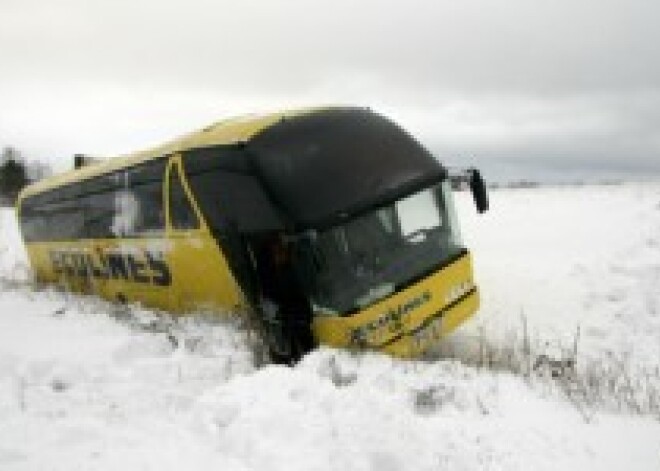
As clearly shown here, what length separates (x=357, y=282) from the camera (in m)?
10.2

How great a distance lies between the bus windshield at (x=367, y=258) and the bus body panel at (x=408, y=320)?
0.40 feet

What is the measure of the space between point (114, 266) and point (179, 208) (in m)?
3.64

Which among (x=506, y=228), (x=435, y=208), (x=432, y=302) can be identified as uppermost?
(x=435, y=208)

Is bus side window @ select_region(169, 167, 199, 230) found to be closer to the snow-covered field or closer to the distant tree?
the snow-covered field

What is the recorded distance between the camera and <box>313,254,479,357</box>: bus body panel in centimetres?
995

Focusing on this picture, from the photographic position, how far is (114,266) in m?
15.6

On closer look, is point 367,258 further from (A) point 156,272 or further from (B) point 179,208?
(A) point 156,272

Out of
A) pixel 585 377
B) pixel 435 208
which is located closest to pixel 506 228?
pixel 435 208

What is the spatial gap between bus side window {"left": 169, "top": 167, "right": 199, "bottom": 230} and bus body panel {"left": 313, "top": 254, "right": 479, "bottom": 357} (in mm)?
2899

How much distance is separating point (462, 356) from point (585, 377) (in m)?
2.64

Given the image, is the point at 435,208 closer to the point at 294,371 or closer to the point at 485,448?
the point at 294,371

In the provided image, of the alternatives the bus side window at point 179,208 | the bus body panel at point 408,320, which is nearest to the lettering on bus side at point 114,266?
the bus side window at point 179,208

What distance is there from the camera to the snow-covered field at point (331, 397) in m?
5.81

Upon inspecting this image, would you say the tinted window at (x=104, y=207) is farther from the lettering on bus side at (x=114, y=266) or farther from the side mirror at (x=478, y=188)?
the side mirror at (x=478, y=188)
